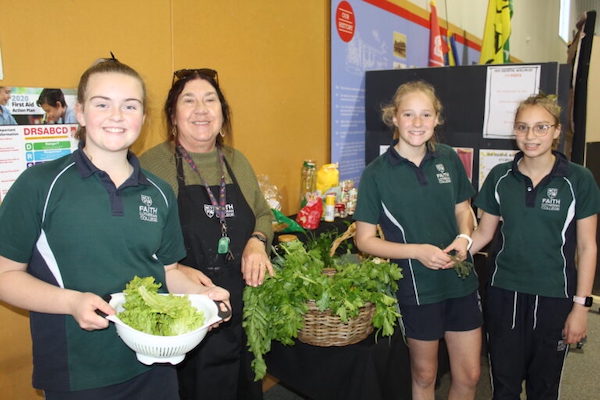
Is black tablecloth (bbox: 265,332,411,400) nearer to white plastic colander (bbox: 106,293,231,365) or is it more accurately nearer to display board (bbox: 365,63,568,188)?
white plastic colander (bbox: 106,293,231,365)

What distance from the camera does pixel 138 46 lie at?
85.4 inches

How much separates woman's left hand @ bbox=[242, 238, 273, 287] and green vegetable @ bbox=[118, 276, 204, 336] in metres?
0.56

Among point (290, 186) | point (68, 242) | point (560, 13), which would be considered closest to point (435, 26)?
point (290, 186)

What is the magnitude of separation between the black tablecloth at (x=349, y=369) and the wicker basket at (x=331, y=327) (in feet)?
0.27

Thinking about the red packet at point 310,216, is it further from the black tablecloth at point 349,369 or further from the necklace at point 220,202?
the necklace at point 220,202

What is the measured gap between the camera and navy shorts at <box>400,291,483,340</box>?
1.91 meters

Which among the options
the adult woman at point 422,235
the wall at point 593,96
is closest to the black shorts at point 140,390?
the adult woman at point 422,235

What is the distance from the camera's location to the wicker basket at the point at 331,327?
1918 mm

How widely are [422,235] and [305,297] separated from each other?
52cm

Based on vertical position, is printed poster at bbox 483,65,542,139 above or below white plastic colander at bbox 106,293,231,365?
above

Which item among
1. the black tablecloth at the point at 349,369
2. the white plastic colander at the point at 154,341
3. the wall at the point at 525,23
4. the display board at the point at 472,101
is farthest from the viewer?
the wall at the point at 525,23

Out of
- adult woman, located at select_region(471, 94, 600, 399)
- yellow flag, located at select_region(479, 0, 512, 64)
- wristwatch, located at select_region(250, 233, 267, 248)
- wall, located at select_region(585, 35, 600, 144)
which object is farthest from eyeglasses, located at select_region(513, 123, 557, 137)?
yellow flag, located at select_region(479, 0, 512, 64)

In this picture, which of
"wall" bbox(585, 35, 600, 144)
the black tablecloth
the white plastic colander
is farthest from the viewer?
"wall" bbox(585, 35, 600, 144)

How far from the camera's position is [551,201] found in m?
1.97
